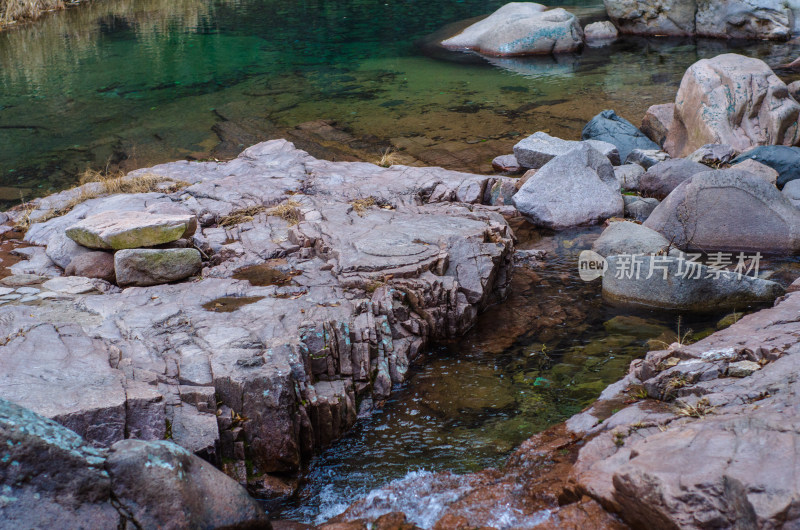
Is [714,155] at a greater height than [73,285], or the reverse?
[714,155]

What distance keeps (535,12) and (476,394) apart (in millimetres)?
16791

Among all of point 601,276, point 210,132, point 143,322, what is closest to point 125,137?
point 210,132

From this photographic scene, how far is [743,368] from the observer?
176 inches

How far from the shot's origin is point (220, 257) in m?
7.14

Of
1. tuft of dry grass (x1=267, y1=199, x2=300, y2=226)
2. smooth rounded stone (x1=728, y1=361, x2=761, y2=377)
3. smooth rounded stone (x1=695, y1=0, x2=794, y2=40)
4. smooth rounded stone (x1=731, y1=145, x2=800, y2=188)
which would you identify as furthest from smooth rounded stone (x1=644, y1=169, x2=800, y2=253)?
smooth rounded stone (x1=695, y1=0, x2=794, y2=40)

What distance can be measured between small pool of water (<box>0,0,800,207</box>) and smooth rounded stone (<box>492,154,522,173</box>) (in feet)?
0.80

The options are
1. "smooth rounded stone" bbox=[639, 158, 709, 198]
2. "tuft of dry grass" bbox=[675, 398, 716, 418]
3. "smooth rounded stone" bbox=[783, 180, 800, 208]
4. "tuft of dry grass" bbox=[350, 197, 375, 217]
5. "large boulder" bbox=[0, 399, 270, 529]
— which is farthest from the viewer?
"smooth rounded stone" bbox=[639, 158, 709, 198]

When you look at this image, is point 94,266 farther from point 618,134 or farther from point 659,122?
point 659,122

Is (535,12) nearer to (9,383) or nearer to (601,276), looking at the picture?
(601,276)

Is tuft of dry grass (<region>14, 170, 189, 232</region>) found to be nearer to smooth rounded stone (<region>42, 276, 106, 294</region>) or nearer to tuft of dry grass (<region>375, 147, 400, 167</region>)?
smooth rounded stone (<region>42, 276, 106, 294</region>)

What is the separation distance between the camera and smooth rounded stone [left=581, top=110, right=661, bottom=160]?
1129 centimetres

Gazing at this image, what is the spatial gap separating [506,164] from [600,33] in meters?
11.5
